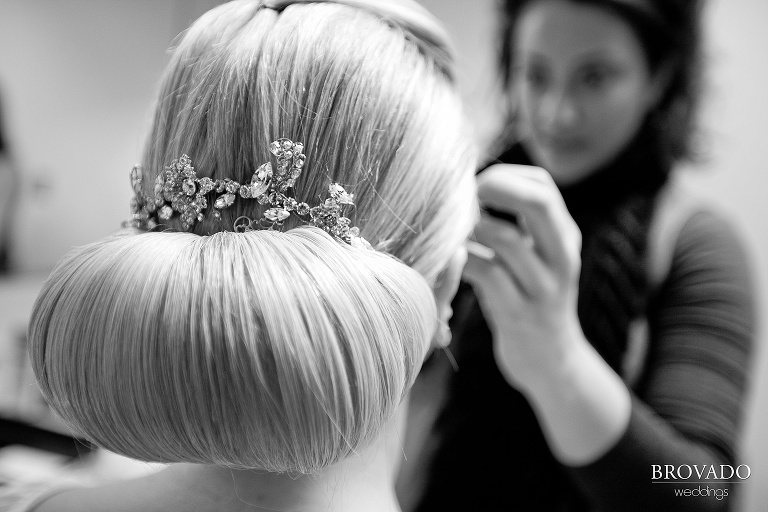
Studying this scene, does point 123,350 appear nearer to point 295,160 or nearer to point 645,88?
point 295,160

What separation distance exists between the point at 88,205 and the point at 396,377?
1517 millimetres

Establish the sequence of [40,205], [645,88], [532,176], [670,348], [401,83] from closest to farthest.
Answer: [401,83], [532,176], [670,348], [645,88], [40,205]

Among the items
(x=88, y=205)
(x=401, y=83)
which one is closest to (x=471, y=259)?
(x=401, y=83)

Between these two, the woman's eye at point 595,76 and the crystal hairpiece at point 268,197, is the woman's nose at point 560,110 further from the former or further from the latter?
the crystal hairpiece at point 268,197

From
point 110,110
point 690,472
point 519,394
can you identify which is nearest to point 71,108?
point 110,110

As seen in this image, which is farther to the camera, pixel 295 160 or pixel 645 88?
pixel 645 88

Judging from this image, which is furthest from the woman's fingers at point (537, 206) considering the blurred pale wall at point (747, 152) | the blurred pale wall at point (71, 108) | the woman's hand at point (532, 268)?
the blurred pale wall at point (71, 108)

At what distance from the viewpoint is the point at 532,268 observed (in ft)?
1.96

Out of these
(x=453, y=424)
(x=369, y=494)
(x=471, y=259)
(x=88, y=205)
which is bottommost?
(x=453, y=424)

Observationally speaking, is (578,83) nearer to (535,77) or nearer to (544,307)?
(535,77)

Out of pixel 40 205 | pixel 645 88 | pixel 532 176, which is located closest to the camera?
pixel 532 176

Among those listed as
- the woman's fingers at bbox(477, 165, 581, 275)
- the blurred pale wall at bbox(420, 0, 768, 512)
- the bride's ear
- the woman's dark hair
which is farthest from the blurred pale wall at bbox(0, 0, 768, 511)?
the bride's ear

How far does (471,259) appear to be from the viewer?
63 centimetres

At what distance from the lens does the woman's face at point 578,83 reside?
815 mm
